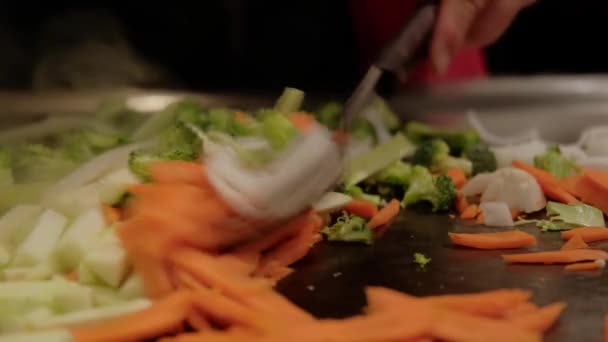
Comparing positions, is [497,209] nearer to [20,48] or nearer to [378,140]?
[378,140]

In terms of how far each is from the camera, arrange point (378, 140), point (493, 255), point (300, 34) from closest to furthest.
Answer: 1. point (493, 255)
2. point (378, 140)
3. point (300, 34)

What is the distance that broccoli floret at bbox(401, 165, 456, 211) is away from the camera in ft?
5.33

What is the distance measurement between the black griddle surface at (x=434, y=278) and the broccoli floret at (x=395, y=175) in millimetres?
230

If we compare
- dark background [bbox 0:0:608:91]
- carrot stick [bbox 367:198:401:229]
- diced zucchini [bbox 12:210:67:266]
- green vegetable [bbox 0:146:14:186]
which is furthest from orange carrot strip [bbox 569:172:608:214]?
dark background [bbox 0:0:608:91]

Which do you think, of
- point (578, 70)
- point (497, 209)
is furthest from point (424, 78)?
point (497, 209)

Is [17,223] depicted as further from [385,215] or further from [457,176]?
[457,176]

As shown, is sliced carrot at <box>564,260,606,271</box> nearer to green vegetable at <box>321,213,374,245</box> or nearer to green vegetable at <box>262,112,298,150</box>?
green vegetable at <box>321,213,374,245</box>

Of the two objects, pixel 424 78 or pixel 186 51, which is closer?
pixel 424 78

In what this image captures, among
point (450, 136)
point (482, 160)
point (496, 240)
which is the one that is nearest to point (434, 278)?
point (496, 240)

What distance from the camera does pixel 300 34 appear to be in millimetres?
2920

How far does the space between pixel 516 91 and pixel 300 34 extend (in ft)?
2.39

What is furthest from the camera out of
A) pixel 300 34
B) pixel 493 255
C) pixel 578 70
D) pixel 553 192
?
pixel 578 70

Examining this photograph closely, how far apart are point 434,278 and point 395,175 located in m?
0.45

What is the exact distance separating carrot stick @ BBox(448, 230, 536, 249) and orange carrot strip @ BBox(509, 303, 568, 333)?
27 cm
